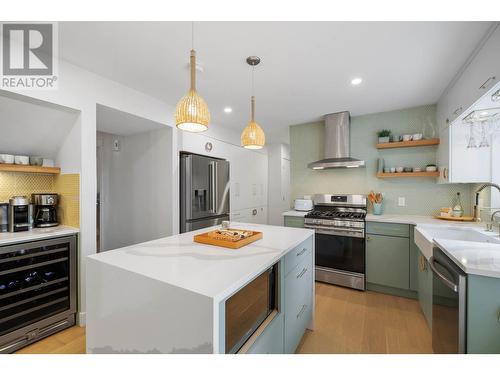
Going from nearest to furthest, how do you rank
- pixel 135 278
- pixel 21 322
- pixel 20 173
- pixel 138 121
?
pixel 135 278, pixel 21 322, pixel 20 173, pixel 138 121

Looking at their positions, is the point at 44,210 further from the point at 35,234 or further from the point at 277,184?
the point at 277,184

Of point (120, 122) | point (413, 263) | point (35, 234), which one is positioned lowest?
point (413, 263)

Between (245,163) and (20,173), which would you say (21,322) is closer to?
(20,173)

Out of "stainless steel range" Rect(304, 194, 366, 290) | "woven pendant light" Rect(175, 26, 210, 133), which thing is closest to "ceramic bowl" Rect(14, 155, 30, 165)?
"woven pendant light" Rect(175, 26, 210, 133)

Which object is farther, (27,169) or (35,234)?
(27,169)

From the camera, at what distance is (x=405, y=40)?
1559 mm

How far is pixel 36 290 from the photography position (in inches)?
70.6

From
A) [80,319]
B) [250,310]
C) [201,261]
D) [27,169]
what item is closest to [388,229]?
[250,310]

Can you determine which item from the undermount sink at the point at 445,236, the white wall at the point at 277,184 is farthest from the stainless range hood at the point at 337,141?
the white wall at the point at 277,184

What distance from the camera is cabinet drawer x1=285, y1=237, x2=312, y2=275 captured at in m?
1.39

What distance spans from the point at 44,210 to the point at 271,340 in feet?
7.77
